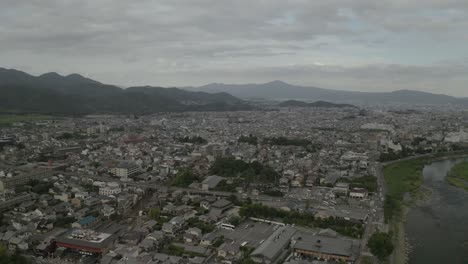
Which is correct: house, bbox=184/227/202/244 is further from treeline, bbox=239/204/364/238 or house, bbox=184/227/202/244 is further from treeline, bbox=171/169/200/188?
treeline, bbox=171/169/200/188

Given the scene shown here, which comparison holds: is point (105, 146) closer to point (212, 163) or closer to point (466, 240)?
point (212, 163)

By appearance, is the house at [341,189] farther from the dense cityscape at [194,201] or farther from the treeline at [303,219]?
the treeline at [303,219]

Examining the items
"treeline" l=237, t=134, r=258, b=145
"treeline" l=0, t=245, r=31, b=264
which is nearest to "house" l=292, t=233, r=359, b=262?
"treeline" l=0, t=245, r=31, b=264

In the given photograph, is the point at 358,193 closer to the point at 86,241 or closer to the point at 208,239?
the point at 208,239

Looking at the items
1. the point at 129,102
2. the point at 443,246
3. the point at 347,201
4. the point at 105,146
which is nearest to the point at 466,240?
the point at 443,246

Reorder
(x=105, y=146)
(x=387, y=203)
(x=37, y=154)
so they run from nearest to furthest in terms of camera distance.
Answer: (x=387, y=203), (x=37, y=154), (x=105, y=146)

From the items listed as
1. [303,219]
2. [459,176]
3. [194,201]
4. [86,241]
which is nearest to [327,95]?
[459,176]
